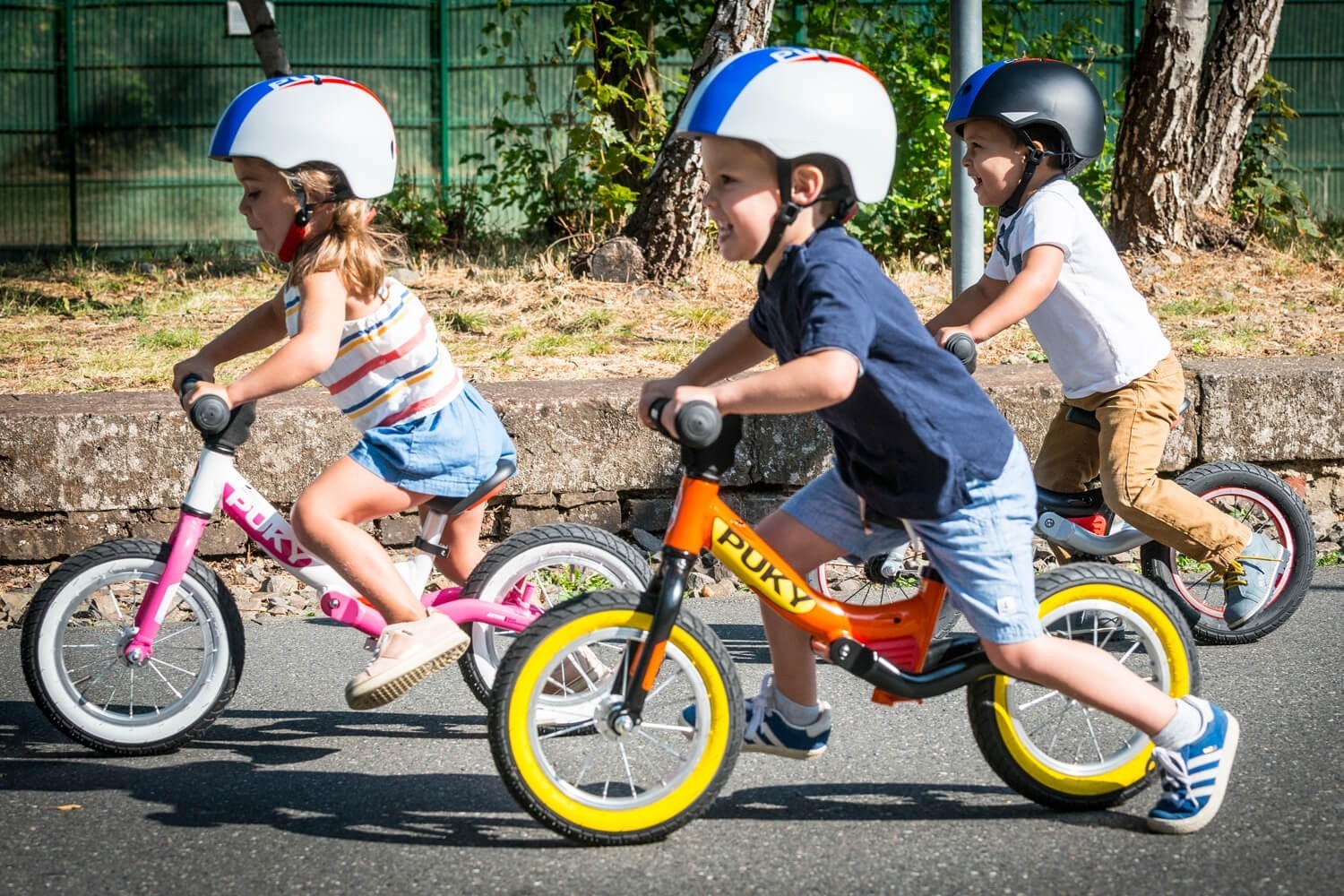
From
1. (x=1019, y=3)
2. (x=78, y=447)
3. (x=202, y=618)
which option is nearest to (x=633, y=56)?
(x=1019, y=3)

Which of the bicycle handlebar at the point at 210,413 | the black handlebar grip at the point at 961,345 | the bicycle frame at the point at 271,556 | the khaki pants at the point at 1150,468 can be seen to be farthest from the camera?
the khaki pants at the point at 1150,468

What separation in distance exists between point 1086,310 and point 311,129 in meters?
2.18

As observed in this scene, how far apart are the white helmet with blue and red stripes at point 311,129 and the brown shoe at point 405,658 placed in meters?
1.07

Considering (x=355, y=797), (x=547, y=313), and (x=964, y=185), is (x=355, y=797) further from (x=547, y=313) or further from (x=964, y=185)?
(x=547, y=313)

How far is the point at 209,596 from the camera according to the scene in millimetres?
3596

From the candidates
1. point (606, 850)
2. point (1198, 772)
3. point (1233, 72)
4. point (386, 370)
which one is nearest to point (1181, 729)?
point (1198, 772)

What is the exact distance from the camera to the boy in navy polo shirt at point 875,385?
9.27ft

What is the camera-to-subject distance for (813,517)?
3135 millimetres

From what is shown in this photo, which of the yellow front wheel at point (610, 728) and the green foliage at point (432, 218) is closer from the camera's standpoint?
the yellow front wheel at point (610, 728)

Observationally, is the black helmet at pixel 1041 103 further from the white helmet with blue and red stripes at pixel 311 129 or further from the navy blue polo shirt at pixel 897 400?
the white helmet with blue and red stripes at pixel 311 129

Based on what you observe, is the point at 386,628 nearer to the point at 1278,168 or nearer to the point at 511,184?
the point at 511,184

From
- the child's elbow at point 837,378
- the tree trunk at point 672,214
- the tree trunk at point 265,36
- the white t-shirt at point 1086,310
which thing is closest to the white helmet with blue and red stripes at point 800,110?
the child's elbow at point 837,378

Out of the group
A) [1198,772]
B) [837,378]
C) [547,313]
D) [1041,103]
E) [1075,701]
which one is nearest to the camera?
[837,378]

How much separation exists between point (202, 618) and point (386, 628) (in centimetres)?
51
